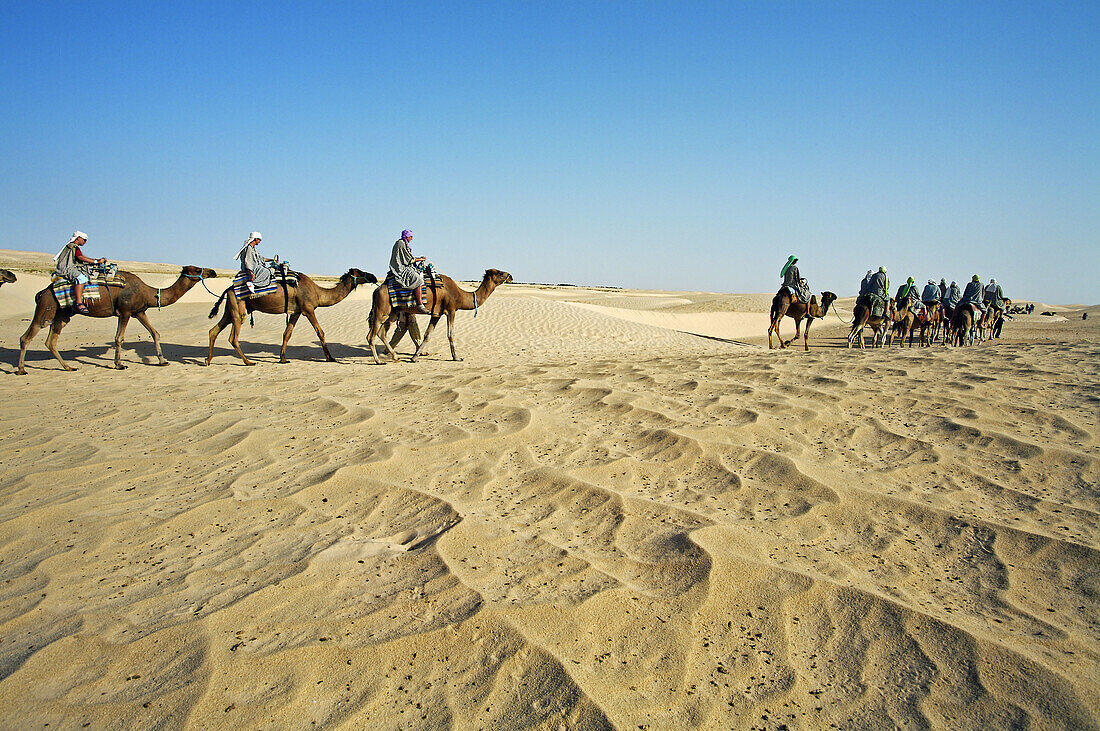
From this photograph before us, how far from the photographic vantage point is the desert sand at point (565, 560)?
210 centimetres

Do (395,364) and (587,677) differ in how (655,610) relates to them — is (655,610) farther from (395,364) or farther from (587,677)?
(395,364)

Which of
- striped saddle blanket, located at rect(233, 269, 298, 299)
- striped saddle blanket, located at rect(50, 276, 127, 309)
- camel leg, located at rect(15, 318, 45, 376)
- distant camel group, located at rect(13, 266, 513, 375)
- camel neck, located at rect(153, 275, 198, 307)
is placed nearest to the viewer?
camel leg, located at rect(15, 318, 45, 376)

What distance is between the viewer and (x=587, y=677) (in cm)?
214

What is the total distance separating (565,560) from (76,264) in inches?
412

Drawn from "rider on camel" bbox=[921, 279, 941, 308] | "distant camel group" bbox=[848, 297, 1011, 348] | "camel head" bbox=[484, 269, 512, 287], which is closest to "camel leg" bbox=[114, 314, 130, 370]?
"camel head" bbox=[484, 269, 512, 287]

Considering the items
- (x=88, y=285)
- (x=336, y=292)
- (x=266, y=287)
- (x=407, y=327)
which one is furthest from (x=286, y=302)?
(x=88, y=285)

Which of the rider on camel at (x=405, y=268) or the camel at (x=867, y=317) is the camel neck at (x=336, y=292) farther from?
the camel at (x=867, y=317)

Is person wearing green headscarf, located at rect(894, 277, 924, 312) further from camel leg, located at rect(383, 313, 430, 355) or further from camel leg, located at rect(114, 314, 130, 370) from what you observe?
camel leg, located at rect(114, 314, 130, 370)

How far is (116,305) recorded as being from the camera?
33.6 ft

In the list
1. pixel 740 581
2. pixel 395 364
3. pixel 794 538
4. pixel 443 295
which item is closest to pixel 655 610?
pixel 740 581

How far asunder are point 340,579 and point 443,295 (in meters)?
9.25

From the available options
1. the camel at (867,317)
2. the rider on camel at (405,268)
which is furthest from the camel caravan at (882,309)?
the rider on camel at (405,268)

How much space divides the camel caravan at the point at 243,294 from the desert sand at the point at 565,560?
471 centimetres

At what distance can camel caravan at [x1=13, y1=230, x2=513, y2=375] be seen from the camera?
9.70m
